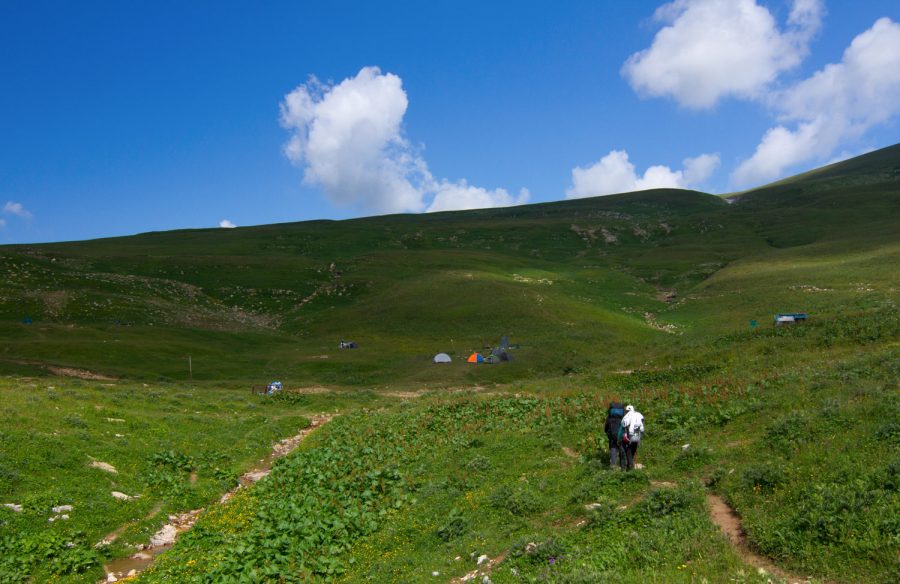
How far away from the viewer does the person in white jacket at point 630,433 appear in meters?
18.4

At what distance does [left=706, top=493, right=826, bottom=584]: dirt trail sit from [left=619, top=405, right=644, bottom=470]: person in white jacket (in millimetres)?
3401

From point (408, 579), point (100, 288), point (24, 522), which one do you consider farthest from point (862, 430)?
point (100, 288)

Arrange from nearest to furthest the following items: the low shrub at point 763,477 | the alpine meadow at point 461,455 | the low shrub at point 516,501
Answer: the alpine meadow at point 461,455
the low shrub at point 763,477
the low shrub at point 516,501

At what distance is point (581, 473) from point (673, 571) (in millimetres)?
7806

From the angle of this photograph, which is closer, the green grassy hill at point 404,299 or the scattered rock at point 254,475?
the scattered rock at point 254,475

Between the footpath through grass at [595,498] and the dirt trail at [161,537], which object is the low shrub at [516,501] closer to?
the footpath through grass at [595,498]

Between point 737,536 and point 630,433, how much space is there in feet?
19.4

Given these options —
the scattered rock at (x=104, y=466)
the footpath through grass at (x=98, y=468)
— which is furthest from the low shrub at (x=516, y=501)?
the scattered rock at (x=104, y=466)

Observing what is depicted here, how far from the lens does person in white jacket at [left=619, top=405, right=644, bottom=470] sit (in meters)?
18.4

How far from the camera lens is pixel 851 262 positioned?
9644cm

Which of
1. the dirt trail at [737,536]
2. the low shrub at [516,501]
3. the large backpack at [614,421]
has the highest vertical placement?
the large backpack at [614,421]

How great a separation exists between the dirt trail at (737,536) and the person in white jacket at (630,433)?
3.40m

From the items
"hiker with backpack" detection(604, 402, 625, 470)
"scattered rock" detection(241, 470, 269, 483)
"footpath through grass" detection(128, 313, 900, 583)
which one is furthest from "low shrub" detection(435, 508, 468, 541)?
"scattered rock" detection(241, 470, 269, 483)

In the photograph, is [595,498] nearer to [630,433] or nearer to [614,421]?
[630,433]
